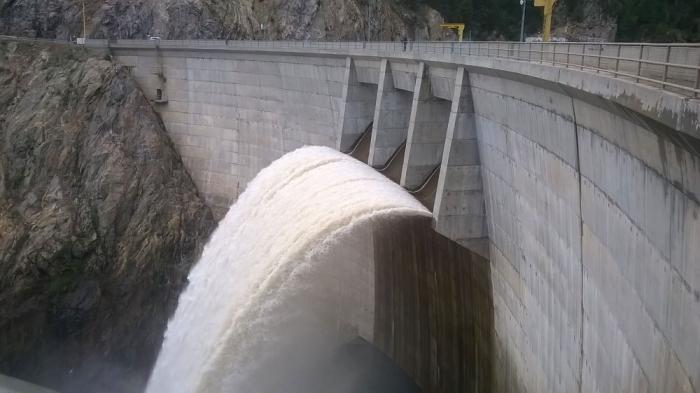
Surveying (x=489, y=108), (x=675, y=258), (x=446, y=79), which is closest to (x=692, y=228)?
(x=675, y=258)

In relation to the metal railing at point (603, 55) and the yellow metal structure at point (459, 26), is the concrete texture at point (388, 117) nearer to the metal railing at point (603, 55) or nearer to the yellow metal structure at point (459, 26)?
the metal railing at point (603, 55)

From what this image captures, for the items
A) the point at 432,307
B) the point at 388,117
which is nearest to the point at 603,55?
the point at 432,307

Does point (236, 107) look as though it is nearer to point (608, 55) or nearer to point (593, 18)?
point (608, 55)

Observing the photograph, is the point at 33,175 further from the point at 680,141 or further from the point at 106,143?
the point at 680,141

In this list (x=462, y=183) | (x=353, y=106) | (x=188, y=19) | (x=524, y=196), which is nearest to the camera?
(x=524, y=196)

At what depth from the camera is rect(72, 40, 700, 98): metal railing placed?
24.6 feet

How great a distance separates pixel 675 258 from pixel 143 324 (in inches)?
1066

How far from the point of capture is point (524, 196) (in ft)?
42.2

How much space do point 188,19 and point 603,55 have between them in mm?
34943

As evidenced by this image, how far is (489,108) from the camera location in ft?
47.9

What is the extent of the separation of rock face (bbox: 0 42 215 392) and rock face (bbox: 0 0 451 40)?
6.06 m

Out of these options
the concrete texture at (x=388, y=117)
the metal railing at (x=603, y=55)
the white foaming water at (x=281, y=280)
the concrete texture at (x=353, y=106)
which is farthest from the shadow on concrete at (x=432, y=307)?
the metal railing at (x=603, y=55)

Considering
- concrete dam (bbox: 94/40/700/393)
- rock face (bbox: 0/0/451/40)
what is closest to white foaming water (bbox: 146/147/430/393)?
concrete dam (bbox: 94/40/700/393)

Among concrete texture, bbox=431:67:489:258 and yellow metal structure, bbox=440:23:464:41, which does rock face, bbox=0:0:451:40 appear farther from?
concrete texture, bbox=431:67:489:258
